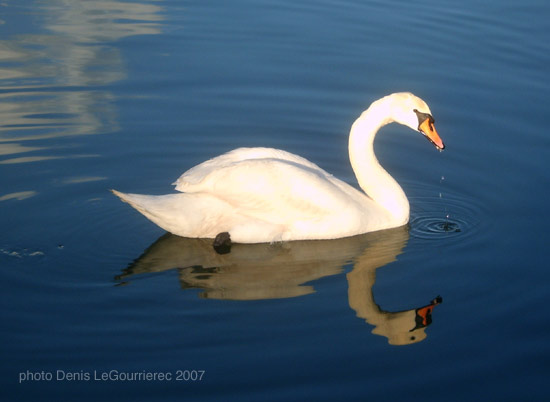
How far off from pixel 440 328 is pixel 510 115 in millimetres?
5992

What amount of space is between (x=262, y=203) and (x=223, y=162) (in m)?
0.61

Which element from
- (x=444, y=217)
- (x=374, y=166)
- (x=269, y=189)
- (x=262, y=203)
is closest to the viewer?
(x=269, y=189)

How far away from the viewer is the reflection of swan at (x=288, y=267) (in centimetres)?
871

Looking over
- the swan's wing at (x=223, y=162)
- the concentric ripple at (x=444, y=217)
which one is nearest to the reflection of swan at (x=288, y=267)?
the concentric ripple at (x=444, y=217)

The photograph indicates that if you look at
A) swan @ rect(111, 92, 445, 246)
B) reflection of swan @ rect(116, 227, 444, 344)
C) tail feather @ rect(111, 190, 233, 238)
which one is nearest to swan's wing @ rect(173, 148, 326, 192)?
swan @ rect(111, 92, 445, 246)

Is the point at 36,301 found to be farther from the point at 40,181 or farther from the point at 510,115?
the point at 510,115

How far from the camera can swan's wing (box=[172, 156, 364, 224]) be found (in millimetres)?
9922

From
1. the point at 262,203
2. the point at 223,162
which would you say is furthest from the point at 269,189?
the point at 223,162

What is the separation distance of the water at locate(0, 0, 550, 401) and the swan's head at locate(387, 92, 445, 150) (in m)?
0.97

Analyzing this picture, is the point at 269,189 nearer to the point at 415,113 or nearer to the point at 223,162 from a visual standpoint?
the point at 223,162

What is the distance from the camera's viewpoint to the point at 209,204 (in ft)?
32.9

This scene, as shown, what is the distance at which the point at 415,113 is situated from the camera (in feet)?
35.0

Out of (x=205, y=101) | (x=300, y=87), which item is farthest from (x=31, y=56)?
(x=300, y=87)

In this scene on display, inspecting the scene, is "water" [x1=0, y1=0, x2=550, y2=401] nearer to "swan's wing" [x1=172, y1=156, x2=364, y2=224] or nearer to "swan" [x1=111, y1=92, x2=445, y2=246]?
"swan" [x1=111, y1=92, x2=445, y2=246]
